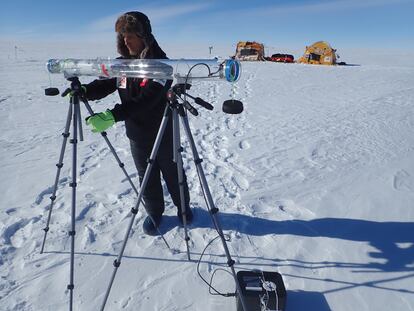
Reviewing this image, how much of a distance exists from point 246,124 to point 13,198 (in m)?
5.48

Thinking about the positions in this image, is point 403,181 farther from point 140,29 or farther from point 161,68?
point 140,29

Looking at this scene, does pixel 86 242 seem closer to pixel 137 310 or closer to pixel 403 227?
pixel 137 310

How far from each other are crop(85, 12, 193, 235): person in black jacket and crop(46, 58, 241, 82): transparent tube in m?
0.15

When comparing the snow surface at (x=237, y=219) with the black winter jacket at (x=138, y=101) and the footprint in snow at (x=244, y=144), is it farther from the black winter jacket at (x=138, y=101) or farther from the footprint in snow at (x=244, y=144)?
the black winter jacket at (x=138, y=101)

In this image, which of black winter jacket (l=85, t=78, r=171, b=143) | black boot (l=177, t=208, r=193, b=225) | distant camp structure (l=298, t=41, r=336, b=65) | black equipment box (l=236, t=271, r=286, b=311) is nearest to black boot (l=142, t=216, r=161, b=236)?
black boot (l=177, t=208, r=193, b=225)

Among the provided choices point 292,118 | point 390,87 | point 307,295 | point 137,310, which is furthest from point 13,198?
point 390,87

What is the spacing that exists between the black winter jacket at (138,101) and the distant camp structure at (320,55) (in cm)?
2276

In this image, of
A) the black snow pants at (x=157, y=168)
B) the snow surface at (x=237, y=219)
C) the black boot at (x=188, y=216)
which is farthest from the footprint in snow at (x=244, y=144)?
the black snow pants at (x=157, y=168)

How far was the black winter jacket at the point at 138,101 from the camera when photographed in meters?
2.85

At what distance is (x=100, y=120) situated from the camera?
2.57 meters

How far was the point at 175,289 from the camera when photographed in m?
3.13

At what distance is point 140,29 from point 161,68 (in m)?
0.57

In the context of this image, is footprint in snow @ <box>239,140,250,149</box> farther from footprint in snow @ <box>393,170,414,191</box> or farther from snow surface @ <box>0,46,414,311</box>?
footprint in snow @ <box>393,170,414,191</box>

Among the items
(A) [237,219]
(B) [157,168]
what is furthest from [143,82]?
(A) [237,219]
